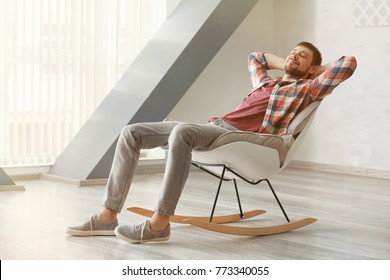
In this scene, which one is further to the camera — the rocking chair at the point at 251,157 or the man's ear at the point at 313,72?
the man's ear at the point at 313,72

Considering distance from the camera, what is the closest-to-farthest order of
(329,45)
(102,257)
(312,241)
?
(102,257) < (312,241) < (329,45)

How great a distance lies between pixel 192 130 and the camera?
3.60 metres

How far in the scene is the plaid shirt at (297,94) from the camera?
12.9ft

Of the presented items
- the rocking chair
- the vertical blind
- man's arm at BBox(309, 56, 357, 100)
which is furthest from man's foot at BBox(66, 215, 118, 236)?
the vertical blind

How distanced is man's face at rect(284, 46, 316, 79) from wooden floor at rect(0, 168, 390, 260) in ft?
2.66

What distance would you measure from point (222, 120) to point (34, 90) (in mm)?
2262

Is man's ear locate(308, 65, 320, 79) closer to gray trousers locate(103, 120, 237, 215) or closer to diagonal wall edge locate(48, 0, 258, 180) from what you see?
gray trousers locate(103, 120, 237, 215)

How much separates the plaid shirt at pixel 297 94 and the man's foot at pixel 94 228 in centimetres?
92

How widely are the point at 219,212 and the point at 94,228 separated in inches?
40.0

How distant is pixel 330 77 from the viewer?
392 cm

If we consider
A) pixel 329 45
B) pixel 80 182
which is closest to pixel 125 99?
pixel 80 182

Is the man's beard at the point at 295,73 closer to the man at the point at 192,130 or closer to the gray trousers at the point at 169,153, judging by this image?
the man at the point at 192,130

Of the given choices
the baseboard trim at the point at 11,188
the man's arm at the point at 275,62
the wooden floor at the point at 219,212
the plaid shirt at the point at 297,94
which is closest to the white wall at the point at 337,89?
the wooden floor at the point at 219,212

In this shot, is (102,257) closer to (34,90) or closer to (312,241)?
(312,241)
